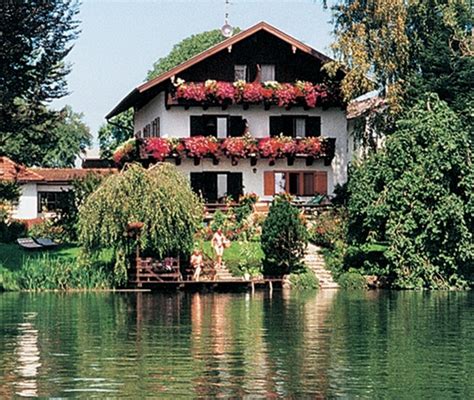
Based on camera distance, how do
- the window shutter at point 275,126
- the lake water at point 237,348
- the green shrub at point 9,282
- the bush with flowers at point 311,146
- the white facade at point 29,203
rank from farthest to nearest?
the white facade at point 29,203 < the window shutter at point 275,126 < the bush with flowers at point 311,146 < the green shrub at point 9,282 < the lake water at point 237,348

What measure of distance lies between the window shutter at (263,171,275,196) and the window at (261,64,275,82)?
438 cm

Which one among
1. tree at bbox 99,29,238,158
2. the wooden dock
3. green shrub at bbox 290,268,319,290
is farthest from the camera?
tree at bbox 99,29,238,158

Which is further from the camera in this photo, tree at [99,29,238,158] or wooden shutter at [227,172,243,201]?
tree at [99,29,238,158]

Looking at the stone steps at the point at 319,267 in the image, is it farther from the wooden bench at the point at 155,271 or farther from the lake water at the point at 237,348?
the lake water at the point at 237,348

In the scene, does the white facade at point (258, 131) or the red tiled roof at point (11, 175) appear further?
the red tiled roof at point (11, 175)

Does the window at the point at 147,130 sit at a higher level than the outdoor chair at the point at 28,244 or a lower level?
higher

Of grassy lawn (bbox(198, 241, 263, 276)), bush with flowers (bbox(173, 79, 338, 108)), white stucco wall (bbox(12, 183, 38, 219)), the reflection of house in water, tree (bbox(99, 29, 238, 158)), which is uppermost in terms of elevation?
tree (bbox(99, 29, 238, 158))

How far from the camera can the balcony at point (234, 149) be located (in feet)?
180

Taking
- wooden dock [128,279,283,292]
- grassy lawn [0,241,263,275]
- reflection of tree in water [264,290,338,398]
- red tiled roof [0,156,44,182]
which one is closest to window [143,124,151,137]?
red tiled roof [0,156,44,182]

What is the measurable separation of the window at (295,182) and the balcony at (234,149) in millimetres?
598

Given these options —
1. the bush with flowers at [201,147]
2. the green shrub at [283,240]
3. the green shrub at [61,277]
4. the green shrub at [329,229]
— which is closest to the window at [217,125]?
the bush with flowers at [201,147]

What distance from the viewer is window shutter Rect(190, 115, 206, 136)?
56.6 m

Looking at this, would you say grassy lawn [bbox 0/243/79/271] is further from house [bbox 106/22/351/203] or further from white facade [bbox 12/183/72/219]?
white facade [bbox 12/183/72/219]

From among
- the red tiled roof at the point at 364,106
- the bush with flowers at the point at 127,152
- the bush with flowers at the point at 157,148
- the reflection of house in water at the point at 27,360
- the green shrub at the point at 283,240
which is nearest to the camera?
the reflection of house in water at the point at 27,360
